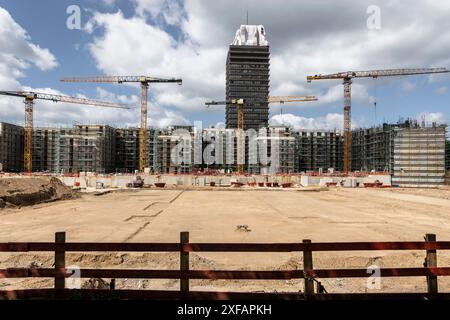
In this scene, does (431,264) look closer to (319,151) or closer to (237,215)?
(237,215)

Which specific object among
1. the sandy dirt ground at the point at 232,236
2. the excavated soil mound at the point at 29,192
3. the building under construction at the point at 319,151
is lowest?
the sandy dirt ground at the point at 232,236

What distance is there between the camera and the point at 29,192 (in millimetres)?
30328

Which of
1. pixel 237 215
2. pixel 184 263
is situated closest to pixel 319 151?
pixel 237 215

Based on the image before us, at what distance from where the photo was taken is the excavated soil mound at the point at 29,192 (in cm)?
2752

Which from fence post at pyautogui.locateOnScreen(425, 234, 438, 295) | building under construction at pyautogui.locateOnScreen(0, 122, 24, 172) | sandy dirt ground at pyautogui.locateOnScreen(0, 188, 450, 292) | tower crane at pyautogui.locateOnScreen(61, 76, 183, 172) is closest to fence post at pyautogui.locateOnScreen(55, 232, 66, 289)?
sandy dirt ground at pyautogui.locateOnScreen(0, 188, 450, 292)

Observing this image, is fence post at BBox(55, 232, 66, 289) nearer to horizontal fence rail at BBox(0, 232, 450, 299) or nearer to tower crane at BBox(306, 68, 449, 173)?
horizontal fence rail at BBox(0, 232, 450, 299)

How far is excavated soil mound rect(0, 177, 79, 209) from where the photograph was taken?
27.5 m

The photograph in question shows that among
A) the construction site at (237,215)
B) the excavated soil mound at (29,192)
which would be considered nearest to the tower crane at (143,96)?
the construction site at (237,215)

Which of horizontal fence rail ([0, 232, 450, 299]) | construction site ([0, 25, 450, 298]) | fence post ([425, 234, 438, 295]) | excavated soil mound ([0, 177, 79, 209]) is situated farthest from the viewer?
excavated soil mound ([0, 177, 79, 209])

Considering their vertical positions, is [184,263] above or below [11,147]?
below

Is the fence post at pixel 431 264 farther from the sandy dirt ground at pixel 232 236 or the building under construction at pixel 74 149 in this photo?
the building under construction at pixel 74 149

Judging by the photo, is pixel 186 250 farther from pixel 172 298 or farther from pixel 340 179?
pixel 340 179

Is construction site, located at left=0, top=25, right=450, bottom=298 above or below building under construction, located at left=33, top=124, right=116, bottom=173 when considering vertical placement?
below
